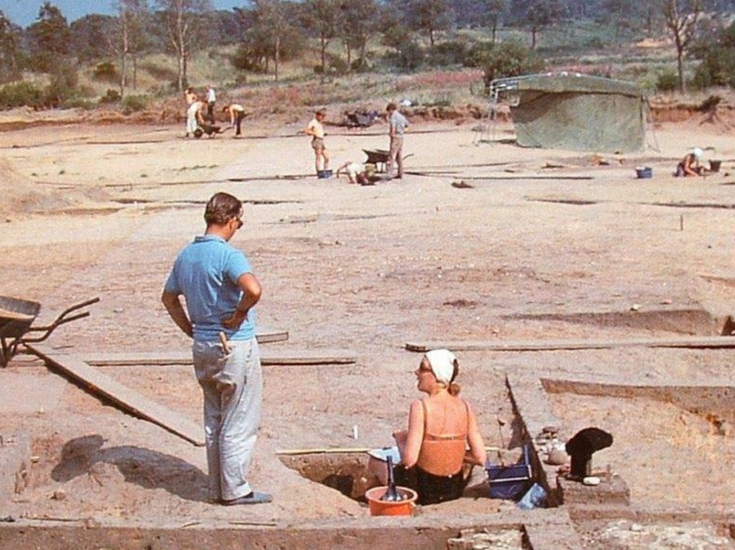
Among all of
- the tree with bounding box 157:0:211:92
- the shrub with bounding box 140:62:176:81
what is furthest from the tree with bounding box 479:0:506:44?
the shrub with bounding box 140:62:176:81

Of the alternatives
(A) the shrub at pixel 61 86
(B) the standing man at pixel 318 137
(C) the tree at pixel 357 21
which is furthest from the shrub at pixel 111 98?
(B) the standing man at pixel 318 137

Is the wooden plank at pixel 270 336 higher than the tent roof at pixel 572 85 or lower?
lower

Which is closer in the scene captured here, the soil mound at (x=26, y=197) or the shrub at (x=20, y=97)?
the soil mound at (x=26, y=197)

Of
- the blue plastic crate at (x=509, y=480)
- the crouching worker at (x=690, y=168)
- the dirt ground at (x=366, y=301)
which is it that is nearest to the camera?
the blue plastic crate at (x=509, y=480)

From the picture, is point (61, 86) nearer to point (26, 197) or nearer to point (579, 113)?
point (579, 113)

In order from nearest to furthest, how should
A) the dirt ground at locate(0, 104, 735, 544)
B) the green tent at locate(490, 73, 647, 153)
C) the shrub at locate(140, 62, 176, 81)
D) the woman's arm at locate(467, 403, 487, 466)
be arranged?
the woman's arm at locate(467, 403, 487, 466)
the dirt ground at locate(0, 104, 735, 544)
the green tent at locate(490, 73, 647, 153)
the shrub at locate(140, 62, 176, 81)

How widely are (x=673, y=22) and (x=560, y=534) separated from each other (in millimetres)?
55159

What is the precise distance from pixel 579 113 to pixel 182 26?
4712 centimetres

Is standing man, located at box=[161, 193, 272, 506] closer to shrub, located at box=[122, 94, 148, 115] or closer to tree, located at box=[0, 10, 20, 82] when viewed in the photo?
shrub, located at box=[122, 94, 148, 115]

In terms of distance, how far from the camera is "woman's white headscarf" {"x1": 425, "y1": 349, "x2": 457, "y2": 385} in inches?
259

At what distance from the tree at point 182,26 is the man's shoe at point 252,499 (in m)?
61.9

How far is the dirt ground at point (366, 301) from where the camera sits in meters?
7.01

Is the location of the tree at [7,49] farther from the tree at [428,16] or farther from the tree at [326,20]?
the tree at [428,16]

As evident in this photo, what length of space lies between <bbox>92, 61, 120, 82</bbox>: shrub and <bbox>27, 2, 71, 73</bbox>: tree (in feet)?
16.1
